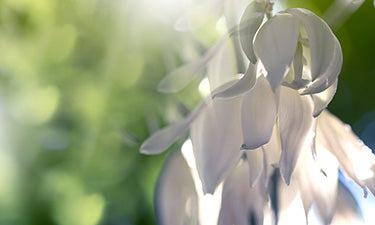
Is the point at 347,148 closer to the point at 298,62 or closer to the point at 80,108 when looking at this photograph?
the point at 298,62

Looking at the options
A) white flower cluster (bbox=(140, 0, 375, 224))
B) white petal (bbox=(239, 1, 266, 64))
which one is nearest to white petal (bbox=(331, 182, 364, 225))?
white flower cluster (bbox=(140, 0, 375, 224))

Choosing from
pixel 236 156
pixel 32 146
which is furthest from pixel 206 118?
pixel 32 146

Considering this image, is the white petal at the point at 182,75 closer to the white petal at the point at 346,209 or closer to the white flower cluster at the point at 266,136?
the white flower cluster at the point at 266,136

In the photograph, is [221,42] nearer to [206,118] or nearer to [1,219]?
[206,118]

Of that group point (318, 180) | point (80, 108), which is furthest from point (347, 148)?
point (80, 108)

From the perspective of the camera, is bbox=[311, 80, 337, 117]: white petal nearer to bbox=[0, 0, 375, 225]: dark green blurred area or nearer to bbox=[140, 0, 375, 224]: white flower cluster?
bbox=[140, 0, 375, 224]: white flower cluster

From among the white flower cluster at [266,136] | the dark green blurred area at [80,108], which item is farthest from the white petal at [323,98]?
the dark green blurred area at [80,108]
